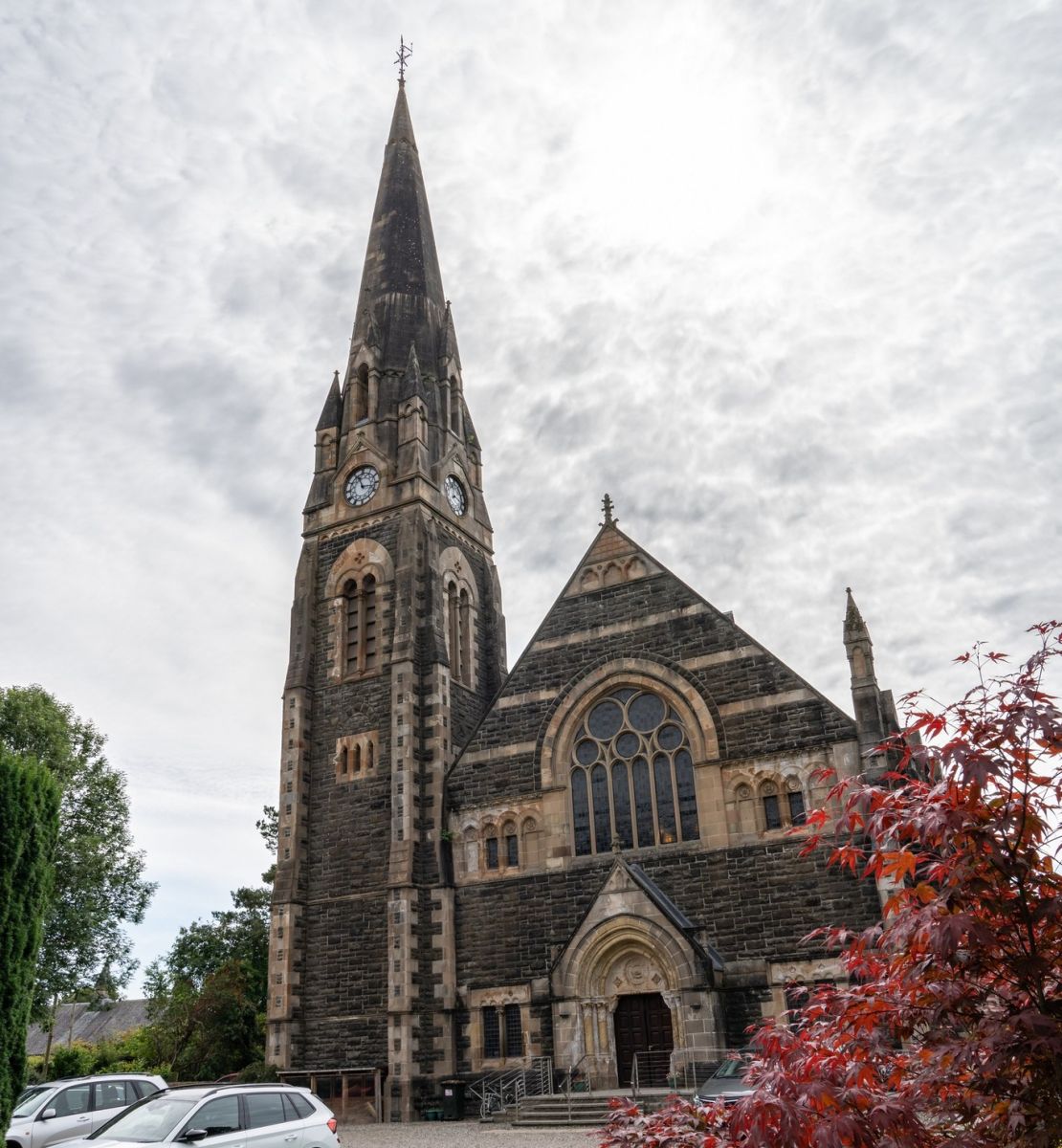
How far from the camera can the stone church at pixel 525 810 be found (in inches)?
828

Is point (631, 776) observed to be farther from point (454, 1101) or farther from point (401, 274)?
point (401, 274)

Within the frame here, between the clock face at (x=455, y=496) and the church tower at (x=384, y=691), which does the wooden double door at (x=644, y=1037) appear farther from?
the clock face at (x=455, y=496)

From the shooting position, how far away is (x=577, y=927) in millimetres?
21641

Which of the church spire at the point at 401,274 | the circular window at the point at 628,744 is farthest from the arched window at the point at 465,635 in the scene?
the church spire at the point at 401,274

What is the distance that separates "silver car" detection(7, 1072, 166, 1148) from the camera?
1398 cm

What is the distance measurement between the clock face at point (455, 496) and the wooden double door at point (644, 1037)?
15.6 m

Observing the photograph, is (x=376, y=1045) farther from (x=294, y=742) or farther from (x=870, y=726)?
(x=870, y=726)

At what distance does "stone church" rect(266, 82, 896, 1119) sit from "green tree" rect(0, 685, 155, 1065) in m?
8.89

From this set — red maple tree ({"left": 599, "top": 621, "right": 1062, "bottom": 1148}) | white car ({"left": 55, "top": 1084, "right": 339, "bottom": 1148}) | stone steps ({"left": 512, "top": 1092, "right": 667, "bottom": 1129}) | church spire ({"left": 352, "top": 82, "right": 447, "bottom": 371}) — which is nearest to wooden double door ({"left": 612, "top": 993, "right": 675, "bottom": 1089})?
stone steps ({"left": 512, "top": 1092, "right": 667, "bottom": 1129})

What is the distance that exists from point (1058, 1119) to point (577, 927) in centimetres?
1850

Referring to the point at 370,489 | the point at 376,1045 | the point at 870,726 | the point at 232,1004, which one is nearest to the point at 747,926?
the point at 870,726

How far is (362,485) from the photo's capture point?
31062 millimetres

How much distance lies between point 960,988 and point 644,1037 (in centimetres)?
1854

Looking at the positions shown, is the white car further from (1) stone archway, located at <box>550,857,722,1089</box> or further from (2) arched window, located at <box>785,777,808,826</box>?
(2) arched window, located at <box>785,777,808,826</box>
